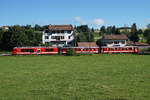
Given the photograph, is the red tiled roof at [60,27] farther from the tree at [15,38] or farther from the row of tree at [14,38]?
the tree at [15,38]

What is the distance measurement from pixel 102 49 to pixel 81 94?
40.0 metres

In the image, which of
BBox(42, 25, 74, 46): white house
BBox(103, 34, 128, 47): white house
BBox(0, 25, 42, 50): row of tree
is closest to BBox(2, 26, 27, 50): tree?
BBox(0, 25, 42, 50): row of tree

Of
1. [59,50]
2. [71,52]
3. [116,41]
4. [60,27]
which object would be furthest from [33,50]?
[116,41]

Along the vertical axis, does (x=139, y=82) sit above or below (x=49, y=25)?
below

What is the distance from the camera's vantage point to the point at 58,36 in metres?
71.4

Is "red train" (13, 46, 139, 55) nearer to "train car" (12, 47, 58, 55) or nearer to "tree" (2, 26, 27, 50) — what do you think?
"train car" (12, 47, 58, 55)

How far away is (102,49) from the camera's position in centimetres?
5041

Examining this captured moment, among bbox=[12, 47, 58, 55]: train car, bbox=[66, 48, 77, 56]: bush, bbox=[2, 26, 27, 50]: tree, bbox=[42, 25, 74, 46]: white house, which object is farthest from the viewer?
bbox=[42, 25, 74, 46]: white house

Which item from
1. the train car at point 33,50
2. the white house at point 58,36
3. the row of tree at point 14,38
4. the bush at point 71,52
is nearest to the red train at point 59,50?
the train car at point 33,50

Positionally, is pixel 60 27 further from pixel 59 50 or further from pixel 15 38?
pixel 59 50

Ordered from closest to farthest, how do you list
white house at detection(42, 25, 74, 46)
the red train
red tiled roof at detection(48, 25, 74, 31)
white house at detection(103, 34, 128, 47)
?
1. the red train
2. red tiled roof at detection(48, 25, 74, 31)
3. white house at detection(42, 25, 74, 46)
4. white house at detection(103, 34, 128, 47)

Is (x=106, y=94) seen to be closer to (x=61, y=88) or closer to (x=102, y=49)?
(x=61, y=88)

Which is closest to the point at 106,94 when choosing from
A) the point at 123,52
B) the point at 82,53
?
the point at 82,53

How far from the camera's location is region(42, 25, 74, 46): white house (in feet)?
234
